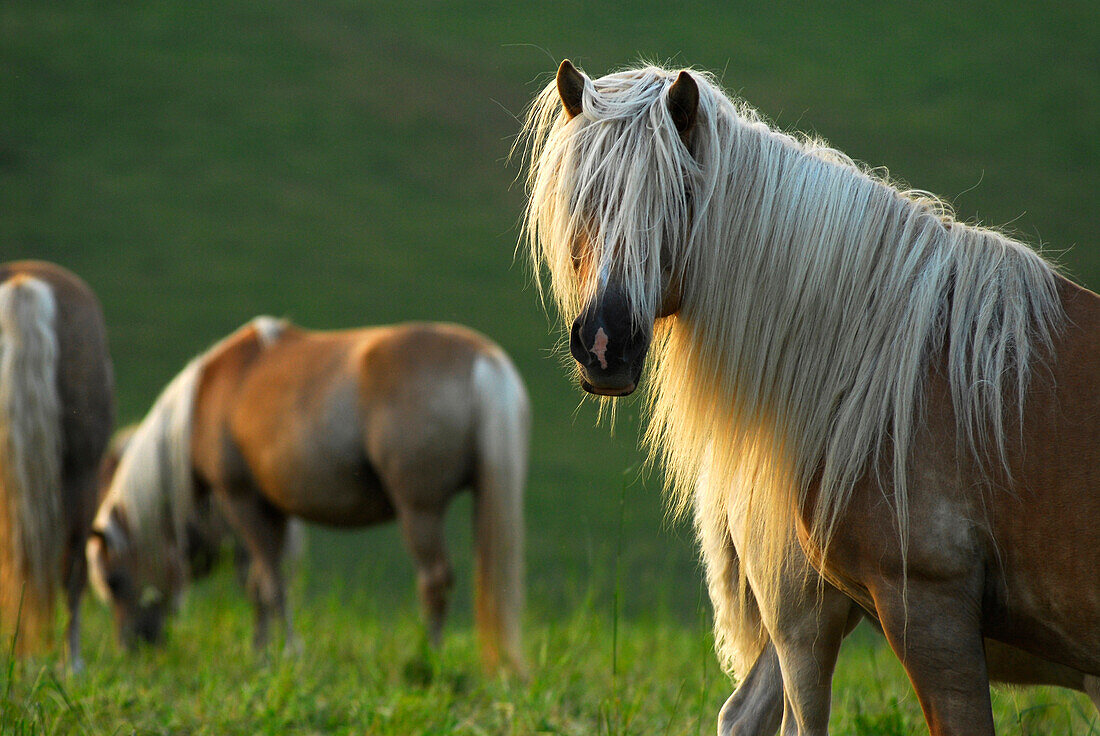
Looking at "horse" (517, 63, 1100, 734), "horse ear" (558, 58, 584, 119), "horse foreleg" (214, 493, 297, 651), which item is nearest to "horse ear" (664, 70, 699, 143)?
"horse" (517, 63, 1100, 734)

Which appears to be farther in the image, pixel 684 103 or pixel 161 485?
pixel 161 485

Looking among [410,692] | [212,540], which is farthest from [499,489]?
[212,540]

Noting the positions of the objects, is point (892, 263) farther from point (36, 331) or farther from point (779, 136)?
point (36, 331)

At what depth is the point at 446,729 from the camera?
2.61 m

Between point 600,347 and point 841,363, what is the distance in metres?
0.49

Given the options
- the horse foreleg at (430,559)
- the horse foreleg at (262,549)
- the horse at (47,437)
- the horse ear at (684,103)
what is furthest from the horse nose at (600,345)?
the horse foreleg at (262,549)

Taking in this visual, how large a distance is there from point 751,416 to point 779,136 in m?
0.57

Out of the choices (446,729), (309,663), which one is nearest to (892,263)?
(446,729)

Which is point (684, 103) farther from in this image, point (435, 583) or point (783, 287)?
point (435, 583)

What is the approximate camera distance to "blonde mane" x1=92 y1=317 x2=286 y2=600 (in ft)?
18.0

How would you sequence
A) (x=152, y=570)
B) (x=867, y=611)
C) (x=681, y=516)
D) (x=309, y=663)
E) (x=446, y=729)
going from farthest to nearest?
1. (x=152, y=570)
2. (x=309, y=663)
3. (x=446, y=729)
4. (x=681, y=516)
5. (x=867, y=611)

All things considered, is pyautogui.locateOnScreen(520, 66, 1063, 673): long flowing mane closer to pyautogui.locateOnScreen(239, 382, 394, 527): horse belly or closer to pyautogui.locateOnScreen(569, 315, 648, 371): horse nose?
pyautogui.locateOnScreen(569, 315, 648, 371): horse nose

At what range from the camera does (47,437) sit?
3.86 m

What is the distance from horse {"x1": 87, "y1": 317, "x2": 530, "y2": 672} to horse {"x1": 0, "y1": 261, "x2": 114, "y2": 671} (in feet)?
2.30
